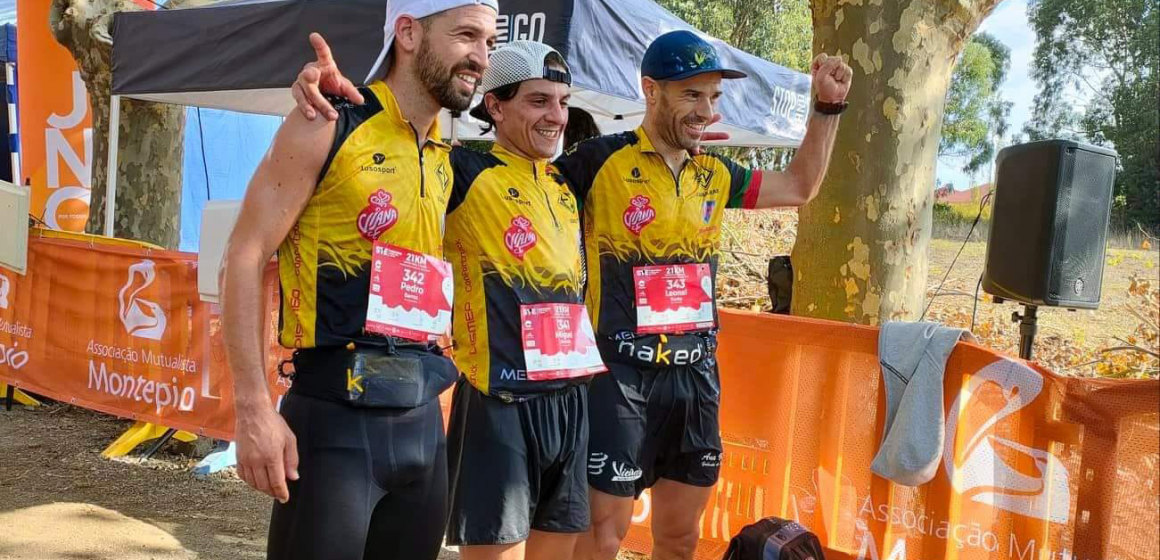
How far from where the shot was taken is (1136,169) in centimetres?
401

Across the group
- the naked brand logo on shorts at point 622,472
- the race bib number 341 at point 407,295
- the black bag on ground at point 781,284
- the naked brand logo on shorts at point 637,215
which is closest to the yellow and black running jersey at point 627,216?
the naked brand logo on shorts at point 637,215

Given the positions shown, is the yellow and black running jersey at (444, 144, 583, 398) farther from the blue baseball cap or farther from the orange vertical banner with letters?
the orange vertical banner with letters

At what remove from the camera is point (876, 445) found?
3.77 m

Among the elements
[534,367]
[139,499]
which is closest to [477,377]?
[534,367]

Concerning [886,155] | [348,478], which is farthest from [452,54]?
[886,155]

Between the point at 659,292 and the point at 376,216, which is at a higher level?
the point at 376,216

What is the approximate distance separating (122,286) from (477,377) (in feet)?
14.1

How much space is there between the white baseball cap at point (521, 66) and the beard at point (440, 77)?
56cm

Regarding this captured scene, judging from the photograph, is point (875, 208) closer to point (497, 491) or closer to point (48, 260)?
point (497, 491)

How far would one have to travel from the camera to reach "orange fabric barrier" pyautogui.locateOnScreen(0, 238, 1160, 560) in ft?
10.2

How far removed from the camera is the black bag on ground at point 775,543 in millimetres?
3443

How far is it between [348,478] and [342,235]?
21.4 inches

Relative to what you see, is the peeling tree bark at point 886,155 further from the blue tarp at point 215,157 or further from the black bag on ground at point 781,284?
the blue tarp at point 215,157

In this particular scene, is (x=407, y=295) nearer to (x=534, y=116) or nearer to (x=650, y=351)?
(x=534, y=116)
